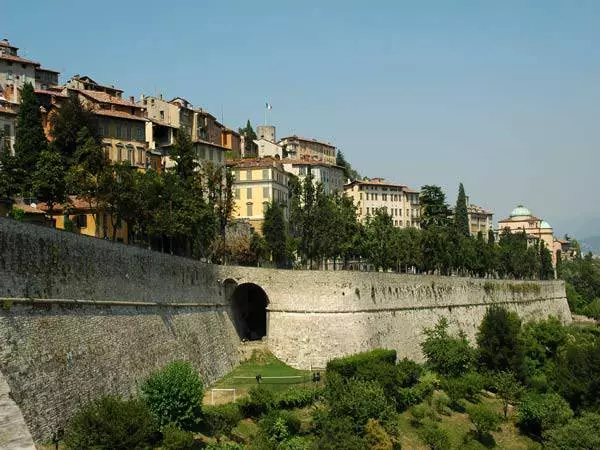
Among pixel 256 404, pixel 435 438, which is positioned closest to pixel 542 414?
A: pixel 435 438

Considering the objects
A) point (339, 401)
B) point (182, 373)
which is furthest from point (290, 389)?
point (182, 373)

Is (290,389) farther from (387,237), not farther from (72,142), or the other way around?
(387,237)

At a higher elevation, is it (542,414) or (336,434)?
(336,434)

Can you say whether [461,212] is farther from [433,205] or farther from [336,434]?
[336,434]

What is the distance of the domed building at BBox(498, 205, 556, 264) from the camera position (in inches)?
7116

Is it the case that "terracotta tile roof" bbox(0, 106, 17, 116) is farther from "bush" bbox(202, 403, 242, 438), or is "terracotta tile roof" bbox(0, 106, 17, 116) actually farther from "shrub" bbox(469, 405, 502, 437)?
"shrub" bbox(469, 405, 502, 437)

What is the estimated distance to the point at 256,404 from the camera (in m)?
41.6

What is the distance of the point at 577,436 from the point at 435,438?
9.14 metres

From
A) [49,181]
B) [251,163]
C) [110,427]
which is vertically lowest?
[110,427]

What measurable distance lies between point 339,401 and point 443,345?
67.8ft

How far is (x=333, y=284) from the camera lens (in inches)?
2303

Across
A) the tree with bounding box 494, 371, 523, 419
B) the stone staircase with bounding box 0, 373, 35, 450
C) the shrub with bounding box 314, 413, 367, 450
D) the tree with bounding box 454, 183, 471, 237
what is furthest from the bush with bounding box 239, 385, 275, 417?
the tree with bounding box 454, 183, 471, 237

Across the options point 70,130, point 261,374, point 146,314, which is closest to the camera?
point 146,314

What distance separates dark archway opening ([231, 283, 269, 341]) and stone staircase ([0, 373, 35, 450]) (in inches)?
1305
